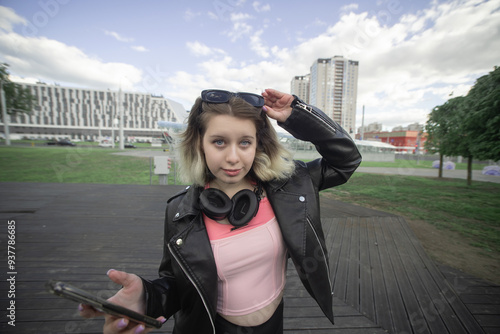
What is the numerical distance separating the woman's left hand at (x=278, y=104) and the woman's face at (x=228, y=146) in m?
0.25

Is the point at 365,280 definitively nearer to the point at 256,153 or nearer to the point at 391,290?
the point at 391,290

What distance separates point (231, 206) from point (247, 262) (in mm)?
295

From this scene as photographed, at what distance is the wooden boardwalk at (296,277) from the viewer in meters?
2.12

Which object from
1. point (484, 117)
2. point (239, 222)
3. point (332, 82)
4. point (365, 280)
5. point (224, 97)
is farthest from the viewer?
point (332, 82)

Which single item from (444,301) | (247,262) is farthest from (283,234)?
(444,301)

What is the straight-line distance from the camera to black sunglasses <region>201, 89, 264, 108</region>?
3.97 feet

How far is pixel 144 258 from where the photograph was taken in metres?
3.25

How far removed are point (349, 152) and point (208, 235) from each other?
0.98 meters

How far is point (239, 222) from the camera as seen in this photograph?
1116mm

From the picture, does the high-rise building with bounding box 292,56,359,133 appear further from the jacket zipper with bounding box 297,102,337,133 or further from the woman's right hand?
the woman's right hand

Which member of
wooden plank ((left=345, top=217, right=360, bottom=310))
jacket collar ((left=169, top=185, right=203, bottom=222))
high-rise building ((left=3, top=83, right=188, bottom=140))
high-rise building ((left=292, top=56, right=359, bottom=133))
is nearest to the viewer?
jacket collar ((left=169, top=185, right=203, bottom=222))

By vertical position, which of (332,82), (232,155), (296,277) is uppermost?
(332,82)

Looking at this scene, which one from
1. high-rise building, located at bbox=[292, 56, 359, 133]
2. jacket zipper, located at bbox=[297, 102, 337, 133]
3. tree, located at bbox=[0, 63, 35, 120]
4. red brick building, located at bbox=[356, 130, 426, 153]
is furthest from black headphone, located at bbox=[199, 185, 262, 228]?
red brick building, located at bbox=[356, 130, 426, 153]

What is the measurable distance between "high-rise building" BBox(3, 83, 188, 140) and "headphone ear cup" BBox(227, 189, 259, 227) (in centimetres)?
8257
